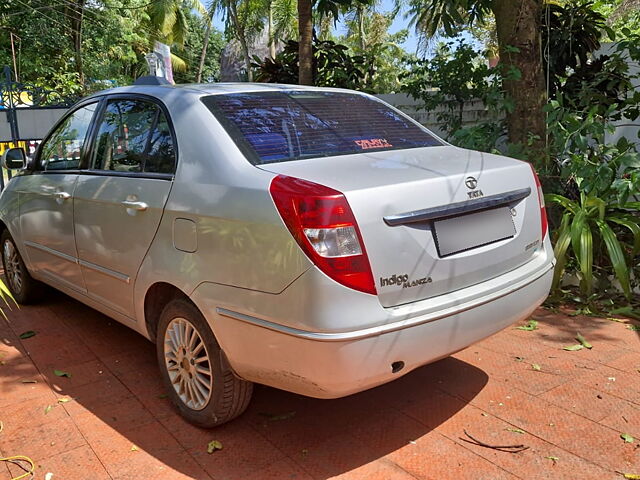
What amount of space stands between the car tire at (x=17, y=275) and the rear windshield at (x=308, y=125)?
279cm

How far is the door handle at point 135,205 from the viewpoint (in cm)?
304

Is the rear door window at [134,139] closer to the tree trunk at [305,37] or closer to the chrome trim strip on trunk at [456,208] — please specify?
the chrome trim strip on trunk at [456,208]

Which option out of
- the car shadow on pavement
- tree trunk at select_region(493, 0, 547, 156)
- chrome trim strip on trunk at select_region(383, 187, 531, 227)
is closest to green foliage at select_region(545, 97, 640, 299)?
tree trunk at select_region(493, 0, 547, 156)

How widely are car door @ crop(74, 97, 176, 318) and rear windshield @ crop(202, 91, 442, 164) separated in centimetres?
40

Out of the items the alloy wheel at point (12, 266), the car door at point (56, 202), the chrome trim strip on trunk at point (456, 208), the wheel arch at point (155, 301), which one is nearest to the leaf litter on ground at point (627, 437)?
the chrome trim strip on trunk at point (456, 208)

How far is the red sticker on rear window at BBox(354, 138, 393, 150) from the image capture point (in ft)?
10.0

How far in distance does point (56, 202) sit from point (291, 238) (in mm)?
2375

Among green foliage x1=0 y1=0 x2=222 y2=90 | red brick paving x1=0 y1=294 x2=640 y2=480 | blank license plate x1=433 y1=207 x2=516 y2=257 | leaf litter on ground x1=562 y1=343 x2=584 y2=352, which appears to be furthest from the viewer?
green foliage x1=0 y1=0 x2=222 y2=90

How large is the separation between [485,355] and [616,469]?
1307 mm

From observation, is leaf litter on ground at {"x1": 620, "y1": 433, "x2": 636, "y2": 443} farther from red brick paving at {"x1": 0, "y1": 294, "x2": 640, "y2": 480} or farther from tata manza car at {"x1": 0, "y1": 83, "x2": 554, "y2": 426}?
tata manza car at {"x1": 0, "y1": 83, "x2": 554, "y2": 426}

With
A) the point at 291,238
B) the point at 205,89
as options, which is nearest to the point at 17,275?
the point at 205,89

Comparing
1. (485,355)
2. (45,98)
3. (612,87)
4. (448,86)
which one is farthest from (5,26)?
(485,355)

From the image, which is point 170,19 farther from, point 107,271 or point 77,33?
point 107,271

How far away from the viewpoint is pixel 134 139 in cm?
340
